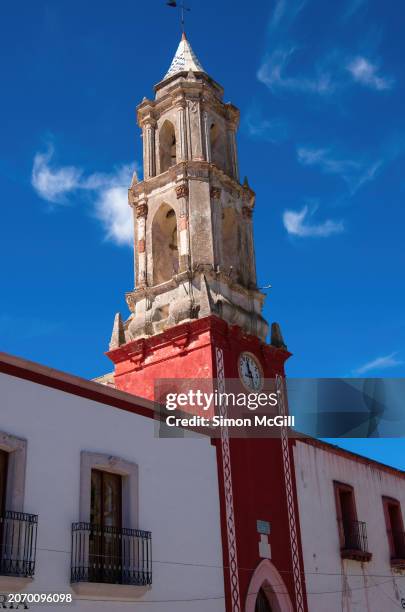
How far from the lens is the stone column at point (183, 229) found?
56.1 feet

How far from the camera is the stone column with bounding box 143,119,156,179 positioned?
62.3 ft

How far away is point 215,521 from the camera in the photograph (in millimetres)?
13648

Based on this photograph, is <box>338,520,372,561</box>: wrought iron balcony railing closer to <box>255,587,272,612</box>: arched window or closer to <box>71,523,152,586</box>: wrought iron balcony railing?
<box>255,587,272,612</box>: arched window

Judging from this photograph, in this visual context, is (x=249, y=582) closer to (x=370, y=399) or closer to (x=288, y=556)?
(x=288, y=556)

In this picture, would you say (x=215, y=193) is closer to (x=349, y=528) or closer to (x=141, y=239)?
(x=141, y=239)

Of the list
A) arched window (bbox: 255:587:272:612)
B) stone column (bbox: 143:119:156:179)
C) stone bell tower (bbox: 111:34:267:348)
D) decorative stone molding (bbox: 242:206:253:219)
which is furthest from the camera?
decorative stone molding (bbox: 242:206:253:219)

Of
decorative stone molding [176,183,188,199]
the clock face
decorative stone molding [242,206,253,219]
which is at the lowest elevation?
the clock face

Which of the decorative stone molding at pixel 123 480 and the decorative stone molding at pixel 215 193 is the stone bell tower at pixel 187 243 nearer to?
the decorative stone molding at pixel 215 193

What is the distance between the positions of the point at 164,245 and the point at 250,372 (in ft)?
13.7

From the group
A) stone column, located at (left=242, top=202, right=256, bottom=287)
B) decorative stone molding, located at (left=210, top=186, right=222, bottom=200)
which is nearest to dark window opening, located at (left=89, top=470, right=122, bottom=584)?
stone column, located at (left=242, top=202, right=256, bottom=287)

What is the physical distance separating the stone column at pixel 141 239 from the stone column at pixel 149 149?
2.91 ft

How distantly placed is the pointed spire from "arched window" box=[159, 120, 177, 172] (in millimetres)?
1491


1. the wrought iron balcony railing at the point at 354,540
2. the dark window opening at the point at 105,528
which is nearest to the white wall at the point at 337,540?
the wrought iron balcony railing at the point at 354,540

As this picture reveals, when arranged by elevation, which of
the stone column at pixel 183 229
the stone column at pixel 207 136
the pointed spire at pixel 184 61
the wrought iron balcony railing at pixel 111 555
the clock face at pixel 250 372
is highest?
the pointed spire at pixel 184 61
